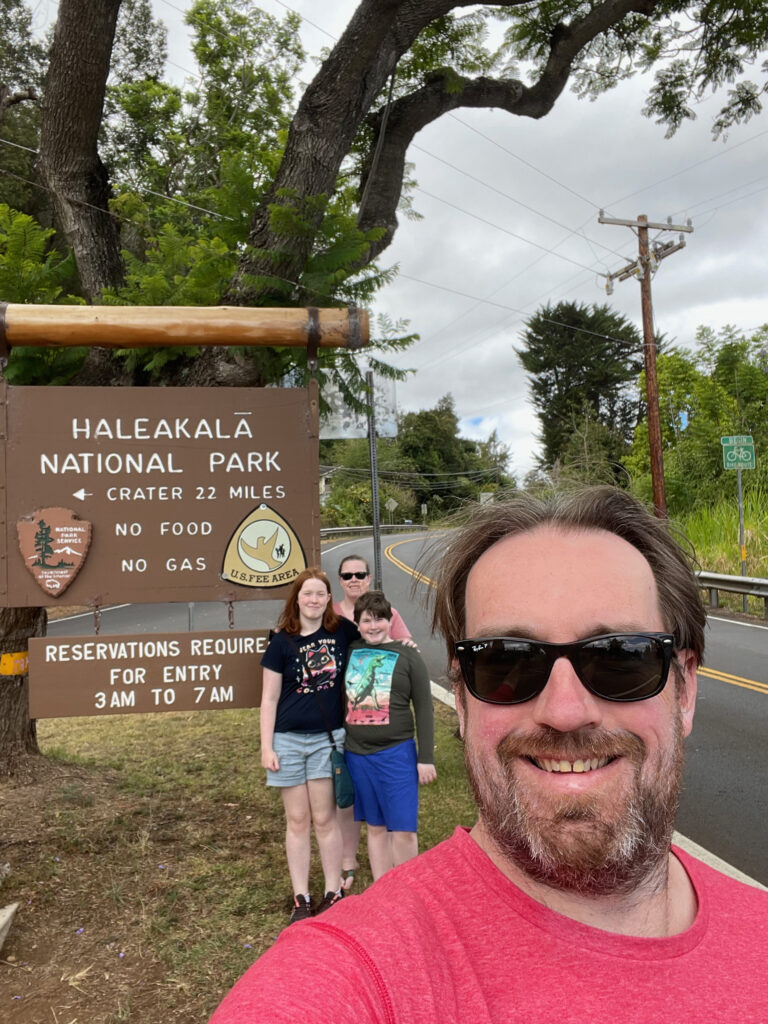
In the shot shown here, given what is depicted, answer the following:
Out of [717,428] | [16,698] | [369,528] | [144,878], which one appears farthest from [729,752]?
[369,528]

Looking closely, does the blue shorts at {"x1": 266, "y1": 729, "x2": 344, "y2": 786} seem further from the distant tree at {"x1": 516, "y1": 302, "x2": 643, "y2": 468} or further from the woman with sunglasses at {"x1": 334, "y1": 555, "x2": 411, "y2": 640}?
the distant tree at {"x1": 516, "y1": 302, "x2": 643, "y2": 468}

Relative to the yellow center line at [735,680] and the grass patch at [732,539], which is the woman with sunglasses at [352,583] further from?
the grass patch at [732,539]

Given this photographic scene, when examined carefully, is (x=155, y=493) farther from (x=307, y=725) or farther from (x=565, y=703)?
(x=565, y=703)

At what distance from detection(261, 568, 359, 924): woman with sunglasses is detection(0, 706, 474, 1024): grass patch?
31 centimetres

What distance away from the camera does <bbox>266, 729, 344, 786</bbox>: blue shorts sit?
11.3ft

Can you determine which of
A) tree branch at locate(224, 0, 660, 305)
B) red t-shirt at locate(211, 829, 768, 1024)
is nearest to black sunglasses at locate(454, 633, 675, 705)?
red t-shirt at locate(211, 829, 768, 1024)

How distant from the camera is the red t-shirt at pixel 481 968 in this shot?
94 centimetres

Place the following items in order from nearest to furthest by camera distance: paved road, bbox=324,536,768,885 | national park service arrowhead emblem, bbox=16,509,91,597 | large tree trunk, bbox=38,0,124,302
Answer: national park service arrowhead emblem, bbox=16,509,91,597
large tree trunk, bbox=38,0,124,302
paved road, bbox=324,536,768,885

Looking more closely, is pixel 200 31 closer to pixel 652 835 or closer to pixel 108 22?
pixel 108 22

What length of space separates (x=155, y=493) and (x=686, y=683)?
249cm

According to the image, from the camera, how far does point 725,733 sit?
6.69 metres

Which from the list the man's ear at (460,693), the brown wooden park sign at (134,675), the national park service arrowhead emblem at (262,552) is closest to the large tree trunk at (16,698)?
the brown wooden park sign at (134,675)

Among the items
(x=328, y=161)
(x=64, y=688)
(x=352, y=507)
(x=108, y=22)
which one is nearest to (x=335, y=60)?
(x=328, y=161)

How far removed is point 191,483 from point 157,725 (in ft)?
15.1
